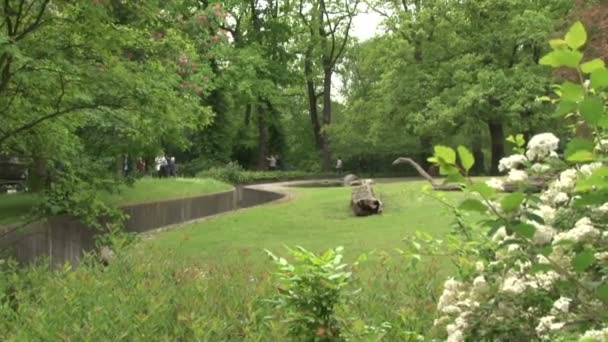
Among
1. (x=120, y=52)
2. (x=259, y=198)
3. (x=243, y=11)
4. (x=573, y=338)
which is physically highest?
(x=243, y=11)

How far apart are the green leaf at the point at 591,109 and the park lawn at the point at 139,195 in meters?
9.36

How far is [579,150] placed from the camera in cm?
168

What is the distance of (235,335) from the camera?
3176mm

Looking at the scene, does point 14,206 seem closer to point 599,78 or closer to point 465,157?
point 465,157

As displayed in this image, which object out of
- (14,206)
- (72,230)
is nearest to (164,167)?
(14,206)

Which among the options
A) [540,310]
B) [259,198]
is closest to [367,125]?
[259,198]

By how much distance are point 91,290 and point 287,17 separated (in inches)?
1490

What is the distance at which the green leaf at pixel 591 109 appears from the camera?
5.27 feet

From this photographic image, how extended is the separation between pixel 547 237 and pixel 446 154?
2.10ft

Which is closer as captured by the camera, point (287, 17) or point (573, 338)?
point (573, 338)

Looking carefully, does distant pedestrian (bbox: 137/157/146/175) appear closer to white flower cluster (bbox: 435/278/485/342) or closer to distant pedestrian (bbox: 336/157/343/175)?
distant pedestrian (bbox: 336/157/343/175)

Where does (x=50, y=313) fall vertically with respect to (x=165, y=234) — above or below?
above

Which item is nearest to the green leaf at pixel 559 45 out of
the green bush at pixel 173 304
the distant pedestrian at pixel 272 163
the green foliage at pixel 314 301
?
the green bush at pixel 173 304

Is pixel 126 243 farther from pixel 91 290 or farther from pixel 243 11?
pixel 243 11
